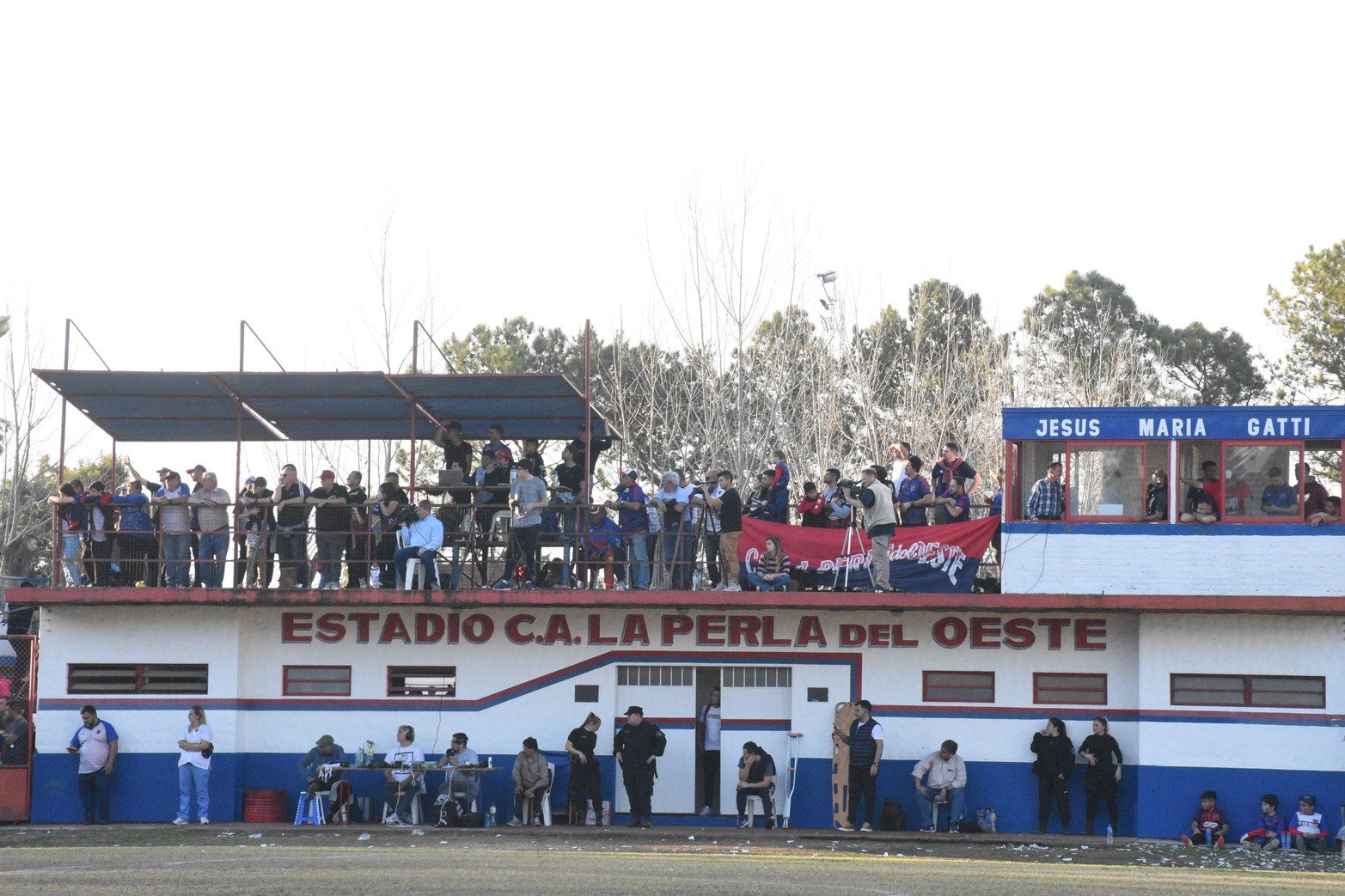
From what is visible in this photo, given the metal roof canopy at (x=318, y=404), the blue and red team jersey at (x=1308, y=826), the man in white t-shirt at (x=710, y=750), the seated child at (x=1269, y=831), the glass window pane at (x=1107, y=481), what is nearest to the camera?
the blue and red team jersey at (x=1308, y=826)

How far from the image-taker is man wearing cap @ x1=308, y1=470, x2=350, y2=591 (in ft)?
84.9

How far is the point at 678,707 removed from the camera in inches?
1061

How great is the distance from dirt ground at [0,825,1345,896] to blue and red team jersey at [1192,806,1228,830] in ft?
1.81

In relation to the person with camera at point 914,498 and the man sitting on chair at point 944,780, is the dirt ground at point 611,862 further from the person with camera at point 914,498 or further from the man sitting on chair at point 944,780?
the person with camera at point 914,498

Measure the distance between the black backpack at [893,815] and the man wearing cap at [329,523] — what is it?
925 cm

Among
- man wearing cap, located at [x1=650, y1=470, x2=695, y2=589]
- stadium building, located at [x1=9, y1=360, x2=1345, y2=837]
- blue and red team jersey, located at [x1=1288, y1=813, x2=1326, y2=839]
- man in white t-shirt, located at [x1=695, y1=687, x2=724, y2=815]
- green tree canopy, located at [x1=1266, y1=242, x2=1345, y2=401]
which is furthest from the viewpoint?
green tree canopy, located at [x1=1266, y1=242, x2=1345, y2=401]

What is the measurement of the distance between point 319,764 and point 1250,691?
1431 cm

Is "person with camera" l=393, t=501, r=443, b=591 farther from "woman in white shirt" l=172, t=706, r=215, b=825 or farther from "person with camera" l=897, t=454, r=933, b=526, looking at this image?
"person with camera" l=897, t=454, r=933, b=526

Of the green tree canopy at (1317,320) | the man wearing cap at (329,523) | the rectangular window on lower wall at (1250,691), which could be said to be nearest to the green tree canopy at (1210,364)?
the green tree canopy at (1317,320)

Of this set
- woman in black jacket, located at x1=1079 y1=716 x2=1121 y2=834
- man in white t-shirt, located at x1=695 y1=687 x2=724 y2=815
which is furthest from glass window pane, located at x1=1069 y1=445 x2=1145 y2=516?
man in white t-shirt, located at x1=695 y1=687 x2=724 y2=815

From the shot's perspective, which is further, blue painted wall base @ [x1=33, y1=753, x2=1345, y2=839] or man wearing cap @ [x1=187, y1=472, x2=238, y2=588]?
man wearing cap @ [x1=187, y1=472, x2=238, y2=588]

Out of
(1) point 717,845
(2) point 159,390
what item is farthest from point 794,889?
(2) point 159,390

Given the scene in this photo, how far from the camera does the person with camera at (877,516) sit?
80.5 feet

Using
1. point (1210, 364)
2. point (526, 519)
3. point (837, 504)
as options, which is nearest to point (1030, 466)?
point (837, 504)
